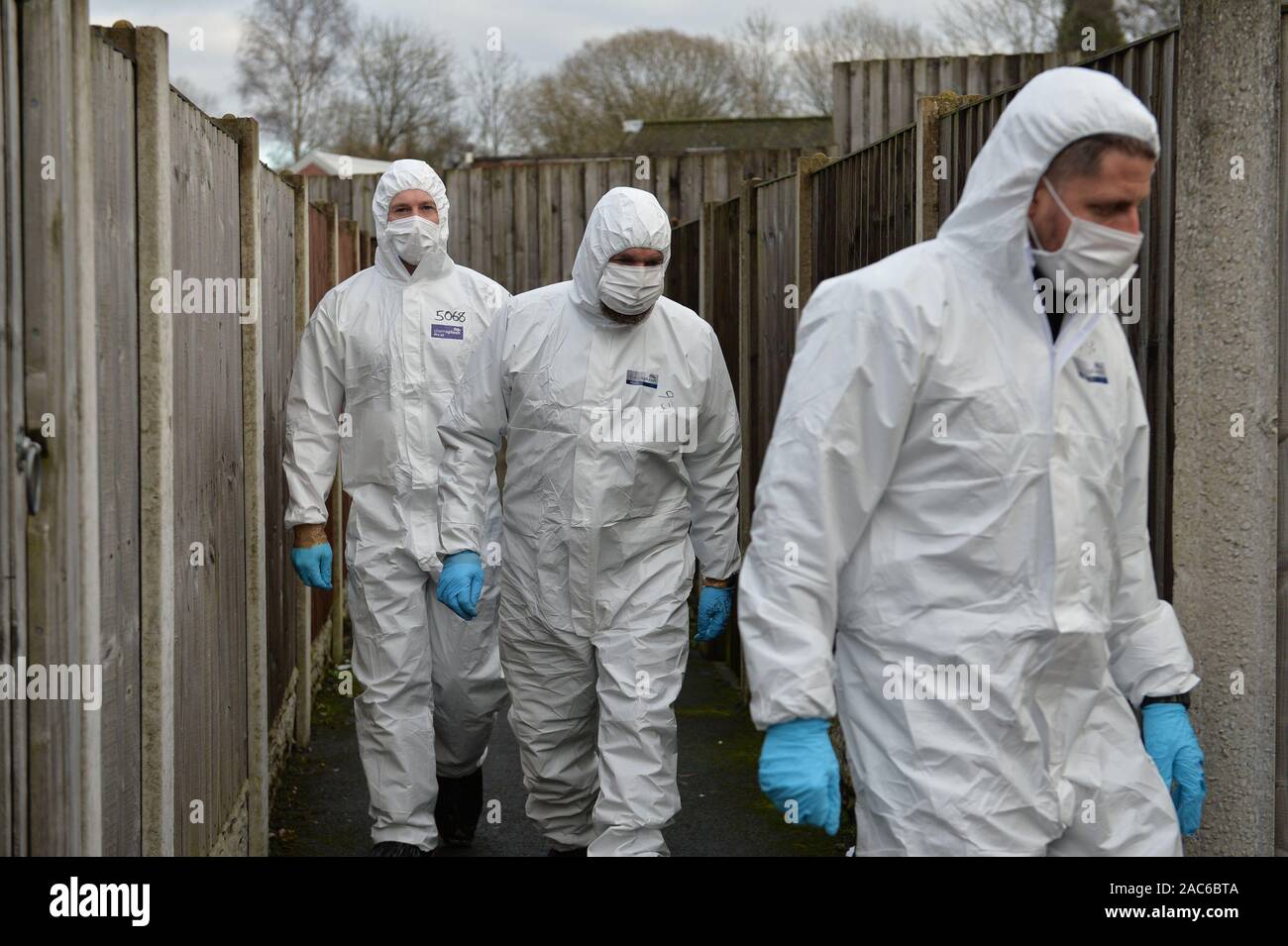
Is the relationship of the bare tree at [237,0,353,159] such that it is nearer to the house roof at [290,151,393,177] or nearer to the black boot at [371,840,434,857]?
the house roof at [290,151,393,177]

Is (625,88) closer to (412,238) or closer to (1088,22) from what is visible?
(1088,22)

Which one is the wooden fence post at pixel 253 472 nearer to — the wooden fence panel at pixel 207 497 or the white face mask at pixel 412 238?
the wooden fence panel at pixel 207 497

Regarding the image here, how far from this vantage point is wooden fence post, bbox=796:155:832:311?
634 centimetres

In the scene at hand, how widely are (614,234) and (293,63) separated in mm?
27878

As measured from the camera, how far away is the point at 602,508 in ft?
15.0

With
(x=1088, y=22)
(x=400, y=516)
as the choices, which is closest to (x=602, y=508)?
(x=400, y=516)

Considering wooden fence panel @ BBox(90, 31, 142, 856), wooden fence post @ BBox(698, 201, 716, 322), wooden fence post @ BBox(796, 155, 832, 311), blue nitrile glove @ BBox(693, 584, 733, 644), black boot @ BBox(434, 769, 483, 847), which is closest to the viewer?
wooden fence panel @ BBox(90, 31, 142, 856)

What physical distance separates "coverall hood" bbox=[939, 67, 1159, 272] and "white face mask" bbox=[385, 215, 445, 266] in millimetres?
3140

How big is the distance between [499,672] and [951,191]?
235 cm

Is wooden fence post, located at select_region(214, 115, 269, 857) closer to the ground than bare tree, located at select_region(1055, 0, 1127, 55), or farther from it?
closer to the ground

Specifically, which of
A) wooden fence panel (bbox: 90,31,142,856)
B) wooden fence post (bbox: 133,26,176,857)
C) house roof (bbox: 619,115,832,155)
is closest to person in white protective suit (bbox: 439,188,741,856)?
wooden fence post (bbox: 133,26,176,857)

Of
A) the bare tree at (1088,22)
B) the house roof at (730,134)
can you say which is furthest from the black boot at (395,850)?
the house roof at (730,134)

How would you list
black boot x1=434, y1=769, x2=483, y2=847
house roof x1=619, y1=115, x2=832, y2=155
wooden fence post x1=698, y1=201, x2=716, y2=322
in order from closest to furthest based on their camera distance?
black boot x1=434, y1=769, x2=483, y2=847 → wooden fence post x1=698, y1=201, x2=716, y2=322 → house roof x1=619, y1=115, x2=832, y2=155

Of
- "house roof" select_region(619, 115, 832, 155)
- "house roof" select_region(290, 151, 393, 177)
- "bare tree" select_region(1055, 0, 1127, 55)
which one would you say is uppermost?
"bare tree" select_region(1055, 0, 1127, 55)
